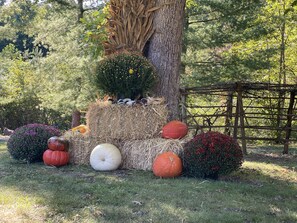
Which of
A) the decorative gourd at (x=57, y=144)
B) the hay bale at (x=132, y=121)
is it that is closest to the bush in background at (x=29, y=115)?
the decorative gourd at (x=57, y=144)

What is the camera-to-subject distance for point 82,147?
6.28 m

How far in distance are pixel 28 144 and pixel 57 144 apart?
0.53m

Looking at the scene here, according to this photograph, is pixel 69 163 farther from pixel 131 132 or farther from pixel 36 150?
pixel 131 132

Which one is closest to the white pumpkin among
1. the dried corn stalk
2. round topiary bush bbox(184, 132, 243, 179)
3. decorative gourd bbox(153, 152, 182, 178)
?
decorative gourd bbox(153, 152, 182, 178)

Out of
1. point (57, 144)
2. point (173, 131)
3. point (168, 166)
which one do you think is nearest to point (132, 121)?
point (173, 131)

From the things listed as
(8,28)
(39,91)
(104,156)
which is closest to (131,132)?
(104,156)

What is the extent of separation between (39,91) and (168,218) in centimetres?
1464

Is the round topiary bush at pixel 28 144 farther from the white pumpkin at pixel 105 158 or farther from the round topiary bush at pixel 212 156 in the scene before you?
the round topiary bush at pixel 212 156

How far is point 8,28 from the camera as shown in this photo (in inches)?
718

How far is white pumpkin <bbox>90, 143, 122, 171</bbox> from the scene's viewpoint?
227 inches

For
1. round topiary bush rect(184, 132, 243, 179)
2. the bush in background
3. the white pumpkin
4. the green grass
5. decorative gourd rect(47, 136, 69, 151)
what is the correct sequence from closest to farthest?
the green grass → round topiary bush rect(184, 132, 243, 179) → the white pumpkin → decorative gourd rect(47, 136, 69, 151) → the bush in background

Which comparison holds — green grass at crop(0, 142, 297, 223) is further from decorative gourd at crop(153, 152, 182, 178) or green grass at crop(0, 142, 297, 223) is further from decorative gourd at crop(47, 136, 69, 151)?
decorative gourd at crop(47, 136, 69, 151)

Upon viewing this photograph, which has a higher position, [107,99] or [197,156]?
[107,99]

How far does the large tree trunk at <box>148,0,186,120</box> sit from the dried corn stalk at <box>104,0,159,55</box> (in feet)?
0.45
